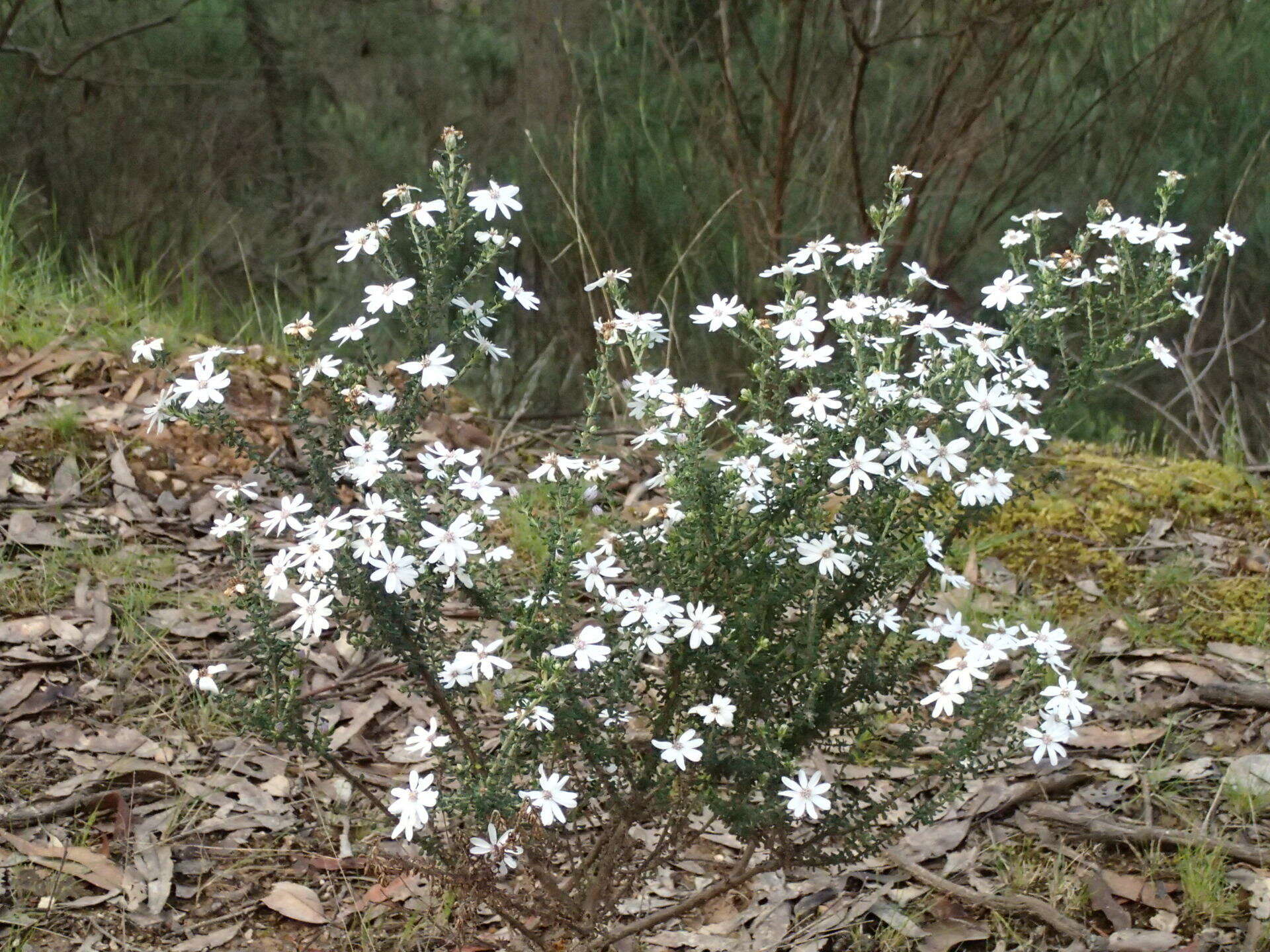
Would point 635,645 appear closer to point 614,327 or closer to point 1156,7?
point 614,327

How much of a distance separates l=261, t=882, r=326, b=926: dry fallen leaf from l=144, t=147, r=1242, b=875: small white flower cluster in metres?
0.45

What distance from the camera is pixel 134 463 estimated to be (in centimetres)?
319

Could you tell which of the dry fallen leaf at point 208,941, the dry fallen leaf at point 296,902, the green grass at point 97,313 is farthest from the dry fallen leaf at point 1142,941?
the green grass at point 97,313

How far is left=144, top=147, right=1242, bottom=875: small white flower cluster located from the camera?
1637 mm

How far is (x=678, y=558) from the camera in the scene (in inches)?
69.4

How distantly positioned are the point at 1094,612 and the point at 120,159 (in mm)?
5836

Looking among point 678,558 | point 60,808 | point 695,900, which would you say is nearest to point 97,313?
point 60,808

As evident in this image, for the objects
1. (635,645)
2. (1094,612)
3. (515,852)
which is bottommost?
(1094,612)

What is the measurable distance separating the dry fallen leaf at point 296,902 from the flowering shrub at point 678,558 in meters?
0.40

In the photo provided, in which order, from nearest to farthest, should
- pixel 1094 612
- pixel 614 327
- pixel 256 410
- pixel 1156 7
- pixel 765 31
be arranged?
pixel 614 327 < pixel 1094 612 < pixel 256 410 < pixel 1156 7 < pixel 765 31

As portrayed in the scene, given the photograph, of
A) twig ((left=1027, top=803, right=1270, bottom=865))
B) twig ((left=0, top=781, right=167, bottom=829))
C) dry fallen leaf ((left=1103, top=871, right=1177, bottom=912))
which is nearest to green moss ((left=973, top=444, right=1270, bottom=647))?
twig ((left=1027, top=803, right=1270, bottom=865))

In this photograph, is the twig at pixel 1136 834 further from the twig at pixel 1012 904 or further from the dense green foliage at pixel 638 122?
the dense green foliage at pixel 638 122

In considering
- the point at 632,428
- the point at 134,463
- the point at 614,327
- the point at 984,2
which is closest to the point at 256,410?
the point at 134,463

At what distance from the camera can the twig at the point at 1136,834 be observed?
6.96 feet
